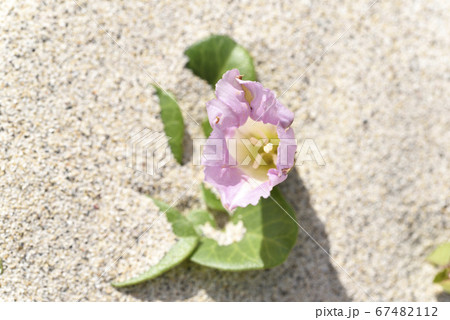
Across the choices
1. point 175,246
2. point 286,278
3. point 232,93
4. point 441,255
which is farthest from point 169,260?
point 441,255

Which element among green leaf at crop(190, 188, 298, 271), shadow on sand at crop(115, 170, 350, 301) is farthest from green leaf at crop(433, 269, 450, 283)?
green leaf at crop(190, 188, 298, 271)

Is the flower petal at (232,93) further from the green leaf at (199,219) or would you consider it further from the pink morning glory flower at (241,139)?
the green leaf at (199,219)

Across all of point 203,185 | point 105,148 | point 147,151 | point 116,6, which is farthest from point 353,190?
point 116,6

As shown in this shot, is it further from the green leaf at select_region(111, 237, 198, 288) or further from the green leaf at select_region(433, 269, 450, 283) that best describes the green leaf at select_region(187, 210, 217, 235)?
the green leaf at select_region(433, 269, 450, 283)

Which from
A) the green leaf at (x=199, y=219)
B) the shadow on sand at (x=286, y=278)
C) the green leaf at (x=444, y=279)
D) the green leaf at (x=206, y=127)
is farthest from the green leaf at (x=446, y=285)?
the green leaf at (x=206, y=127)

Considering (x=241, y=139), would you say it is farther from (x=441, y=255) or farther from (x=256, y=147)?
(x=441, y=255)

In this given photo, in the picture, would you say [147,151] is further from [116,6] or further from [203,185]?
[116,6]
